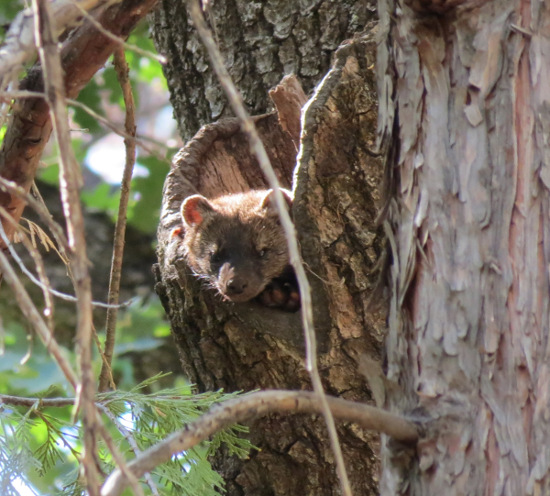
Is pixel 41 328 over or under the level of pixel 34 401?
over

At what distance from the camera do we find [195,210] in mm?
4305

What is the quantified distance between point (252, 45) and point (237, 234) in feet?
3.52

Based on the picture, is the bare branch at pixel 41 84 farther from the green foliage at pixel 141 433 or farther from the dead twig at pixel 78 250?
the dead twig at pixel 78 250

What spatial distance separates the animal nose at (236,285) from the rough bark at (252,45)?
784 mm

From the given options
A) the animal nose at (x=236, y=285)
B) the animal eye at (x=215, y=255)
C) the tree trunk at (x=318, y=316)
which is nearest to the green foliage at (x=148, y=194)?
the animal eye at (x=215, y=255)

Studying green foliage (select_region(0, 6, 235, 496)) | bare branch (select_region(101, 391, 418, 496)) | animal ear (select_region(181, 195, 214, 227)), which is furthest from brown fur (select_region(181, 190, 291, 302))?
bare branch (select_region(101, 391, 418, 496))

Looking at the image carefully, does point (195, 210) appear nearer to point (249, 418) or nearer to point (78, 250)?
point (249, 418)

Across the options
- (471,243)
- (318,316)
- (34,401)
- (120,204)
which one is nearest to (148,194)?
(120,204)

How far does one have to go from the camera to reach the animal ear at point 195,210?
4.05 metres

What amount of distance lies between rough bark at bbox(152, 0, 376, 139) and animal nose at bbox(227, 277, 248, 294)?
2.57 feet

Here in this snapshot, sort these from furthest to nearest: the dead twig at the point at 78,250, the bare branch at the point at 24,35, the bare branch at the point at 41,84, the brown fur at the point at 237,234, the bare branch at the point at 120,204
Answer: the brown fur at the point at 237,234 → the bare branch at the point at 120,204 → the bare branch at the point at 41,84 → the bare branch at the point at 24,35 → the dead twig at the point at 78,250

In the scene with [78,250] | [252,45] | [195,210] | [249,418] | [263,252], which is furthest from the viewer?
[263,252]

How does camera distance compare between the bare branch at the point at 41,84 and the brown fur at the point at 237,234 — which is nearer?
the bare branch at the point at 41,84

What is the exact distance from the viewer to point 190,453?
2.92 metres
